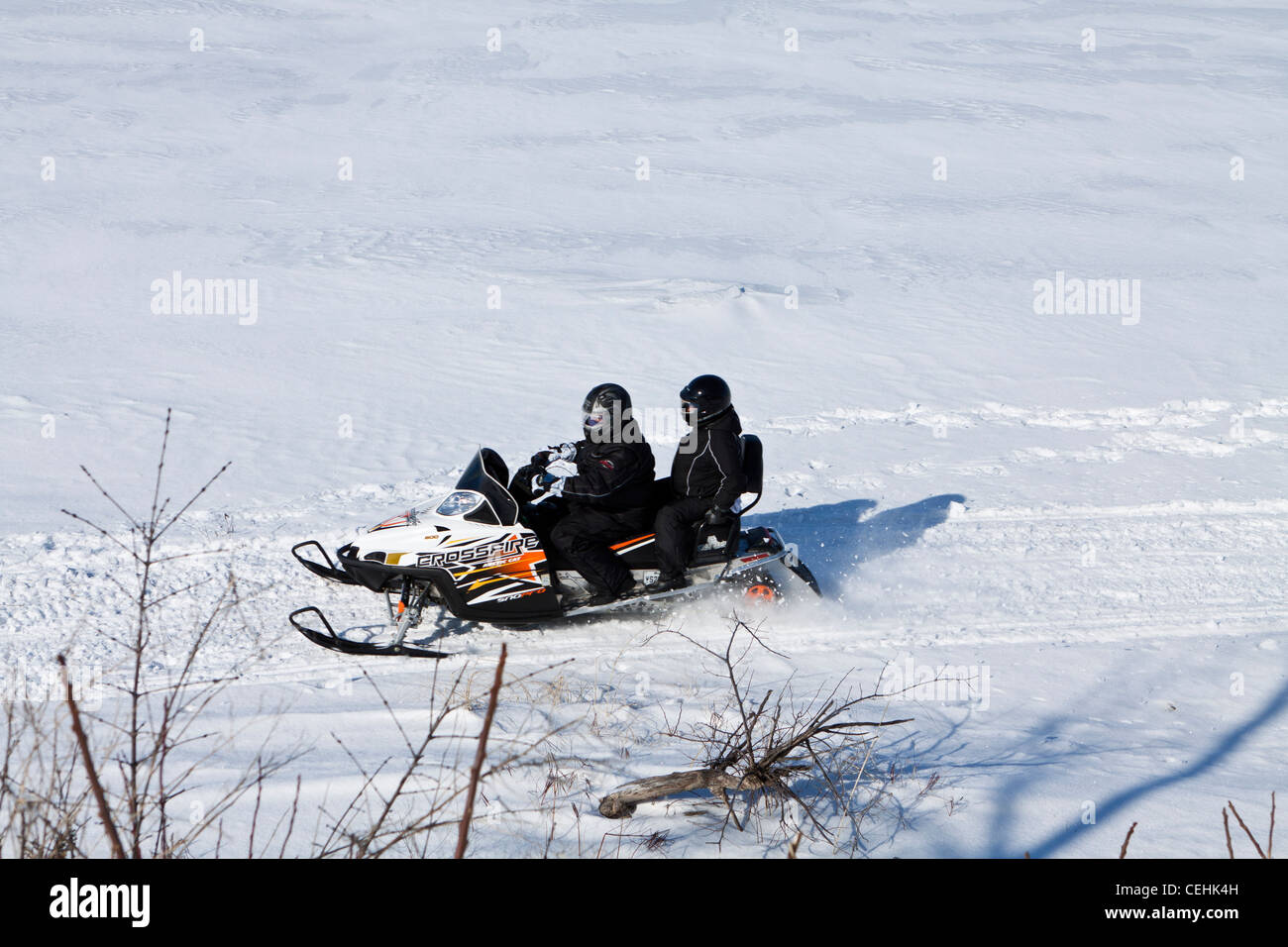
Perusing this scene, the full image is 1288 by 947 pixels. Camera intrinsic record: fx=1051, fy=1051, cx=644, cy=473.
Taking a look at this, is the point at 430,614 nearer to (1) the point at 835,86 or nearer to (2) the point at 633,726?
(2) the point at 633,726

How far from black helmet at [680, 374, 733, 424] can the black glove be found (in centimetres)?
59

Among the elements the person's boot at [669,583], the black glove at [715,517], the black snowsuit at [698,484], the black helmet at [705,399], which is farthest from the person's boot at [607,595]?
the black helmet at [705,399]

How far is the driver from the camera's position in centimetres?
662

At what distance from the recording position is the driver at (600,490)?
6.62m

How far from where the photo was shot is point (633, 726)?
5.42m

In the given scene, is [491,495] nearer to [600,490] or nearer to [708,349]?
[600,490]

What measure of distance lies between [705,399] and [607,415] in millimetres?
653

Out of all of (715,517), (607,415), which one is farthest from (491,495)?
(715,517)

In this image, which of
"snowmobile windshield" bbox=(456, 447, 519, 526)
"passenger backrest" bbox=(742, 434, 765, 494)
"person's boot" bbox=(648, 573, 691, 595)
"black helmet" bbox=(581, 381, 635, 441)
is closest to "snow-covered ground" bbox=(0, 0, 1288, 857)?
"person's boot" bbox=(648, 573, 691, 595)

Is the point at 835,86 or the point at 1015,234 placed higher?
the point at 835,86

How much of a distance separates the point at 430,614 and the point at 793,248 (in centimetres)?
1150

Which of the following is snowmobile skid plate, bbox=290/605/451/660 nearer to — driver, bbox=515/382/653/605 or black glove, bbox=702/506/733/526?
driver, bbox=515/382/653/605

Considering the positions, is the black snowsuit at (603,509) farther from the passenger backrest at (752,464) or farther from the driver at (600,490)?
the passenger backrest at (752,464)
